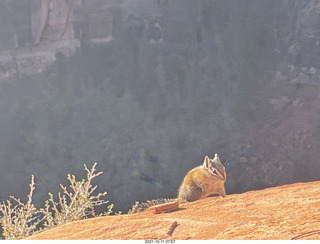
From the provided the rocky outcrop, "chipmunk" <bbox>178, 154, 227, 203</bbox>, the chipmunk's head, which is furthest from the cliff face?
the rocky outcrop

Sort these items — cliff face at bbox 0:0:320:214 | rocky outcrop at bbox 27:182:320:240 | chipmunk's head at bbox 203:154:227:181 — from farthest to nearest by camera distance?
cliff face at bbox 0:0:320:214, chipmunk's head at bbox 203:154:227:181, rocky outcrop at bbox 27:182:320:240

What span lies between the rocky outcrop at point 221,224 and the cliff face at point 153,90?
56.5 ft

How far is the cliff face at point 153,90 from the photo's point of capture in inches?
955

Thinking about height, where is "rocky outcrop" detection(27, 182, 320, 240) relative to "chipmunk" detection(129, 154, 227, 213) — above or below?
above

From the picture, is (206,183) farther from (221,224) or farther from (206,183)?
(221,224)

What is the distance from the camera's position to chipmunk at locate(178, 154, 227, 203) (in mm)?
7867

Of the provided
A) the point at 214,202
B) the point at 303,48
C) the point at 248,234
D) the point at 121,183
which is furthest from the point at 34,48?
the point at 248,234

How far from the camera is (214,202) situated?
617 centimetres

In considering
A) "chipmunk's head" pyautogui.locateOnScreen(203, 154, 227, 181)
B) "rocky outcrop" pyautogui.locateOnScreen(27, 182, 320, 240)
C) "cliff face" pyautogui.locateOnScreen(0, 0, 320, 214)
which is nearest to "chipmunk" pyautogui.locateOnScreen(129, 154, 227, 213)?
"chipmunk's head" pyautogui.locateOnScreen(203, 154, 227, 181)

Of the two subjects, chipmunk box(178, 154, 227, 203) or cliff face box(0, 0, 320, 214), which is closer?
chipmunk box(178, 154, 227, 203)

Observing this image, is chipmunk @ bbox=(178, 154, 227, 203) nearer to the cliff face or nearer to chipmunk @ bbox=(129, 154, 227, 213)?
chipmunk @ bbox=(129, 154, 227, 213)

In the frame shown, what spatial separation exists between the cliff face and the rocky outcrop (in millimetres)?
17207

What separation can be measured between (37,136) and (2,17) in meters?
5.66

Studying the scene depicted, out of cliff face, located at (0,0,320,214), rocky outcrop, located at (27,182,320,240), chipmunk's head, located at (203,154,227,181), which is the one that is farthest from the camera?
cliff face, located at (0,0,320,214)
